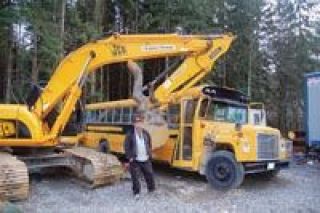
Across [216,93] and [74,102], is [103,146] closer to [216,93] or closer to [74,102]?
[74,102]

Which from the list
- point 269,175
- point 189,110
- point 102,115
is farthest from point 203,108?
point 102,115

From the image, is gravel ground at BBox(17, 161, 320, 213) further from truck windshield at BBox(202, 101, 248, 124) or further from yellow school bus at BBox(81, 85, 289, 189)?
truck windshield at BBox(202, 101, 248, 124)

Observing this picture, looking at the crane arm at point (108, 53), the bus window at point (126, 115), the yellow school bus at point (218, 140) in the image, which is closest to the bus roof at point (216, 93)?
the yellow school bus at point (218, 140)

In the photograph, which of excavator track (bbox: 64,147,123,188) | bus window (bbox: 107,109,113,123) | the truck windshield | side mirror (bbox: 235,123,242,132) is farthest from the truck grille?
bus window (bbox: 107,109,113,123)

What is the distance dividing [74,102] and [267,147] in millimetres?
4655

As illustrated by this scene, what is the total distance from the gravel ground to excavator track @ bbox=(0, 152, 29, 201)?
23 centimetres

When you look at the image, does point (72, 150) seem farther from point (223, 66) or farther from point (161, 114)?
point (223, 66)

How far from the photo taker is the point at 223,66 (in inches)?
1331

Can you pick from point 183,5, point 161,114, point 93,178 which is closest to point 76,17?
point 183,5

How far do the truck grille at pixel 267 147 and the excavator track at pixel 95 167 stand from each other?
3.27 m

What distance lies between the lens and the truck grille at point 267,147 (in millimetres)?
13113

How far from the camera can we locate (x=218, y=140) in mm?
13148

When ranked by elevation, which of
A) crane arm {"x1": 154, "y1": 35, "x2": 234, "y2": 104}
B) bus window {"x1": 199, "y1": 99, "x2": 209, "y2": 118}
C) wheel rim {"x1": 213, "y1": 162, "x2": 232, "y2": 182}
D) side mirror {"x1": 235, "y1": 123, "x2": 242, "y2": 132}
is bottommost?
wheel rim {"x1": 213, "y1": 162, "x2": 232, "y2": 182}

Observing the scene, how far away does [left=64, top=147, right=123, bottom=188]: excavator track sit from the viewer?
1217 centimetres
